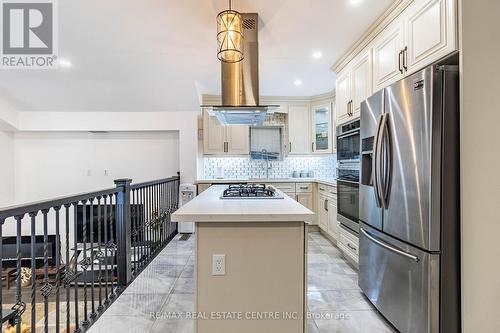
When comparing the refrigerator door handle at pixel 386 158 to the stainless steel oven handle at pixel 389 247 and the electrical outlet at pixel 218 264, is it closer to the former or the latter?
the stainless steel oven handle at pixel 389 247

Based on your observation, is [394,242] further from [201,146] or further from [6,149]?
[6,149]

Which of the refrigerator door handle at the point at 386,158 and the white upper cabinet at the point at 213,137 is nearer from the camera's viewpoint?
the refrigerator door handle at the point at 386,158

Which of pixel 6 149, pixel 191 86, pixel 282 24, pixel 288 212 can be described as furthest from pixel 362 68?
pixel 6 149

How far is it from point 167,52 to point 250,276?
292 centimetres

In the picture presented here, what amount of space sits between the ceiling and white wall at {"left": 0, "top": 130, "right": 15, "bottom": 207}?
0.78m

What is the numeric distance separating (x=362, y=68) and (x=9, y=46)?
168 inches

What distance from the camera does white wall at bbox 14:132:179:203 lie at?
581 centimetres

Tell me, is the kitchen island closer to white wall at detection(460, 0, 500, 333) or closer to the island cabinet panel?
the island cabinet panel

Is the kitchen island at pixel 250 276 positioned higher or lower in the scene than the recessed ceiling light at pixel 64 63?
lower

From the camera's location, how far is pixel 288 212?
5.33ft

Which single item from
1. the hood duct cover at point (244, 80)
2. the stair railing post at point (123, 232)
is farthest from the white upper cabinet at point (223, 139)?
the stair railing post at point (123, 232)

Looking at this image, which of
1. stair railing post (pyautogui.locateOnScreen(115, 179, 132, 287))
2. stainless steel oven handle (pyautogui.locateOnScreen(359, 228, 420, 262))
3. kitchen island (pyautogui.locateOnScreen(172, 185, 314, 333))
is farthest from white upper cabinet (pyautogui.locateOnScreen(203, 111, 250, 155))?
kitchen island (pyautogui.locateOnScreen(172, 185, 314, 333))

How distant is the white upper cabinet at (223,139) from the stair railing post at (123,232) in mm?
2673

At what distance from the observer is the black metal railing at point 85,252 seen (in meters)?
1.57
